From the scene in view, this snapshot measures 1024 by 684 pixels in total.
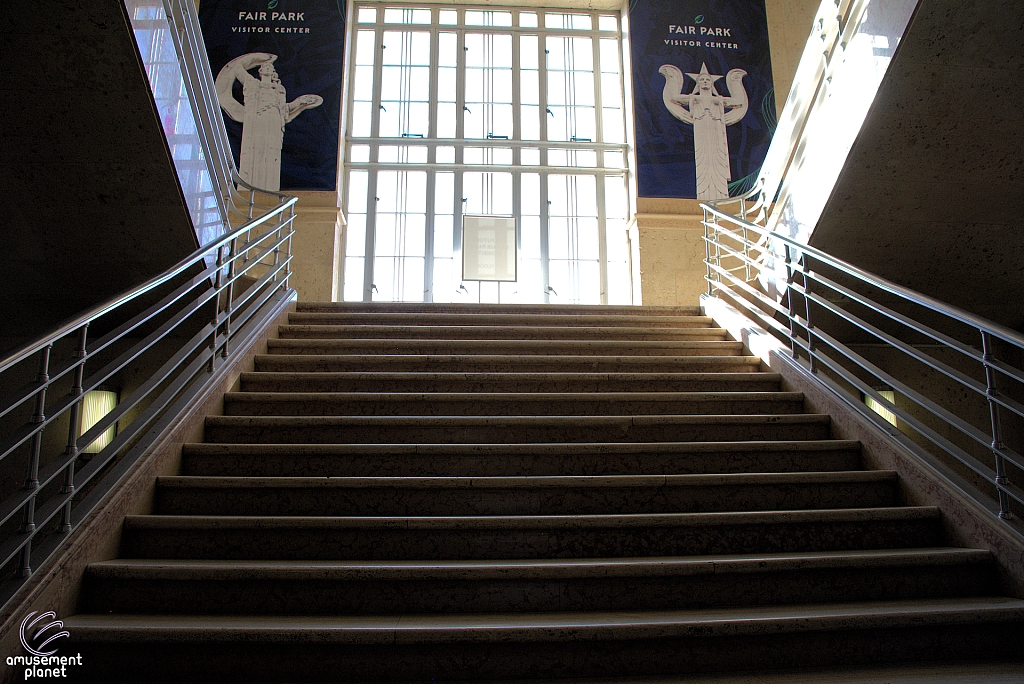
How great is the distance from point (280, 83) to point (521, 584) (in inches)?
316

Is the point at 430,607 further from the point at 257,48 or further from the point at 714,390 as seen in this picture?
the point at 257,48

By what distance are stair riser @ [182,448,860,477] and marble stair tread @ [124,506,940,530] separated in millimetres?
343

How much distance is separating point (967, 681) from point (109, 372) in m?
2.68

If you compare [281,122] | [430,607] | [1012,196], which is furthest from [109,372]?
[281,122]

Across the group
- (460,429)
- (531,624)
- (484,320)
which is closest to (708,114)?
(484,320)

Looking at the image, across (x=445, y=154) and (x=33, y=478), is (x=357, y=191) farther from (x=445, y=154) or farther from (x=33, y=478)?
(x=33, y=478)

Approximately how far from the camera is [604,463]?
276cm

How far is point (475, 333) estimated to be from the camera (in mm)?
4293

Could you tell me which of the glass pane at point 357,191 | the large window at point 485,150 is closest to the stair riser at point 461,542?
the large window at point 485,150

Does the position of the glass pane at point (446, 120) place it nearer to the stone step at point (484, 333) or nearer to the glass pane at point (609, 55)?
the glass pane at point (609, 55)

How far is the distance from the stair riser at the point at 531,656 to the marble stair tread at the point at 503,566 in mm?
261

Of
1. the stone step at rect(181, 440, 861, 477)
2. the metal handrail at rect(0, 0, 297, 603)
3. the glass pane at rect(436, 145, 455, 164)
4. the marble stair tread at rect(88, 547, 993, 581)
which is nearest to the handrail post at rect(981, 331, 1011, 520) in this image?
the marble stair tread at rect(88, 547, 993, 581)

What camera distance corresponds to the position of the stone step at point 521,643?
5.82 ft

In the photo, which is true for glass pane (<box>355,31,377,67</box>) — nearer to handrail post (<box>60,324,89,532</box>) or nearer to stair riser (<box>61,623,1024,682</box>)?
handrail post (<box>60,324,89,532</box>)
